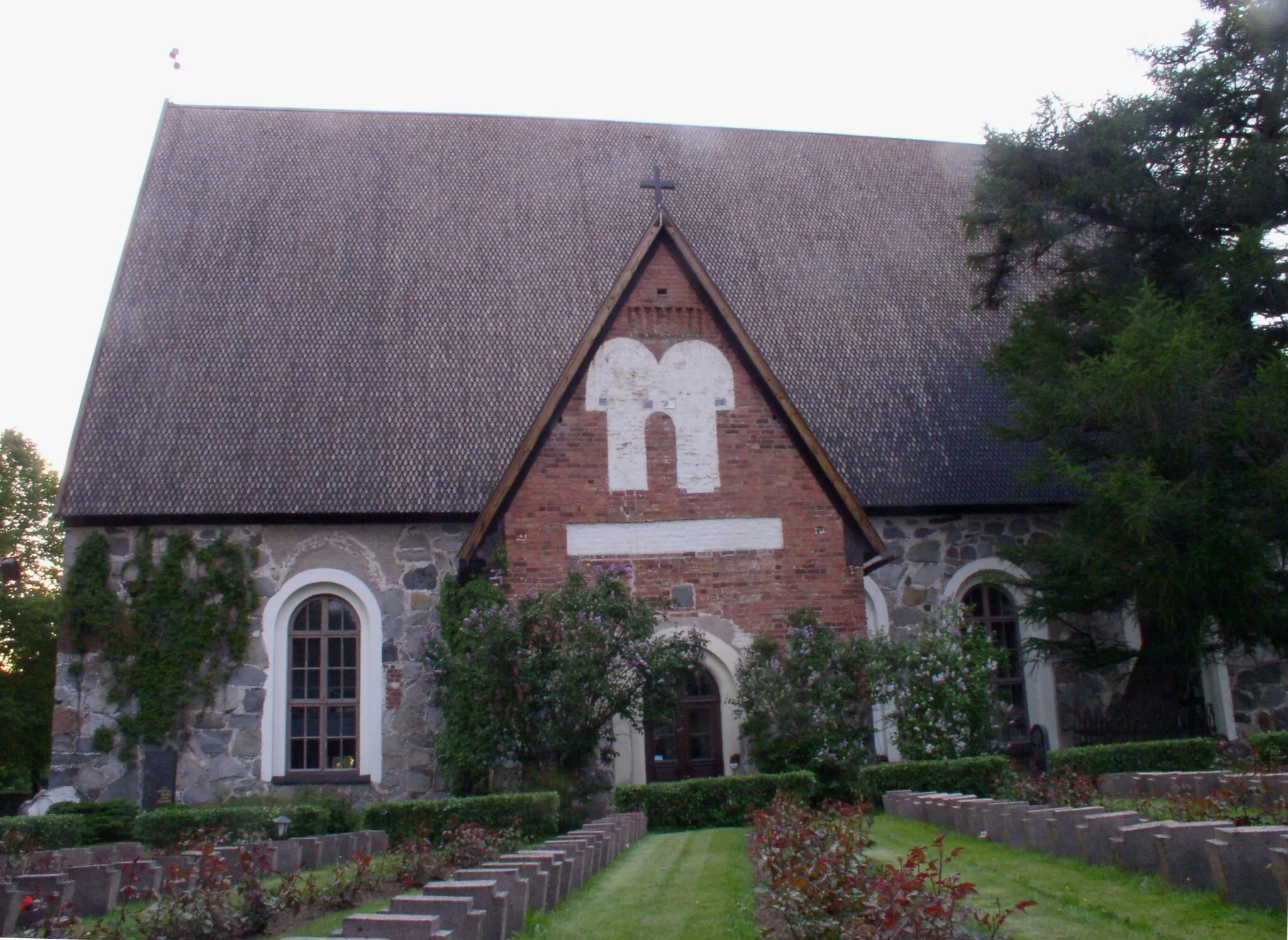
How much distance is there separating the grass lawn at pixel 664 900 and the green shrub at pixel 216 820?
506 cm

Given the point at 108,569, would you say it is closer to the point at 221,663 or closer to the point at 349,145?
the point at 221,663

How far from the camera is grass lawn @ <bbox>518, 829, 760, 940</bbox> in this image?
659cm

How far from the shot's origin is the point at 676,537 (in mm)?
15375

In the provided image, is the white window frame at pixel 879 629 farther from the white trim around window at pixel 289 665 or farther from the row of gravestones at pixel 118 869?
the row of gravestones at pixel 118 869

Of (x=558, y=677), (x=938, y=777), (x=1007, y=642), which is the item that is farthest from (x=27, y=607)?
(x=938, y=777)

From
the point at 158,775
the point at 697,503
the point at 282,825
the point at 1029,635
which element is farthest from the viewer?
the point at 1029,635

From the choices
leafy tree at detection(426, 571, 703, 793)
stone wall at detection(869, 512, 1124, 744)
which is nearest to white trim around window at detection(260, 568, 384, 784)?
leafy tree at detection(426, 571, 703, 793)

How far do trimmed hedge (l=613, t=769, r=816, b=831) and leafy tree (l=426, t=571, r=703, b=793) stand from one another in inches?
31.6

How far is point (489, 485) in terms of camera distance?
17375 mm

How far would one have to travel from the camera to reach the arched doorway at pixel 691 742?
50.5ft

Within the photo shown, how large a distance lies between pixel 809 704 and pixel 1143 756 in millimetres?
4188

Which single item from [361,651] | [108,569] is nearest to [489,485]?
[361,651]

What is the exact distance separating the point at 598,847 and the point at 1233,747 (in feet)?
29.7

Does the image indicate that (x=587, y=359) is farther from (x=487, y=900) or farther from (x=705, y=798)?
(x=487, y=900)
